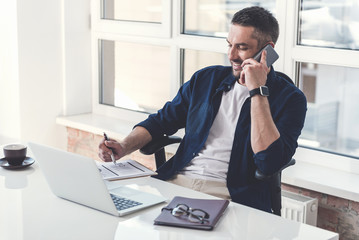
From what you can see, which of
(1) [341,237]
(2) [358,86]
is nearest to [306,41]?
(2) [358,86]

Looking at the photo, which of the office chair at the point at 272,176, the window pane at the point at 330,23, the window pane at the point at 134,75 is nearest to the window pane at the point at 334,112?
the window pane at the point at 330,23

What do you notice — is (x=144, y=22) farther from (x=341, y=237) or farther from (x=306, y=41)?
(x=341, y=237)

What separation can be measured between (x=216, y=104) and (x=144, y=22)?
4.52ft

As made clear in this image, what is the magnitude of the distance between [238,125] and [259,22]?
17.0 inches

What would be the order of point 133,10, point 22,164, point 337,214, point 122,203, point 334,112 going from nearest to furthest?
point 122,203 → point 22,164 → point 337,214 → point 334,112 → point 133,10

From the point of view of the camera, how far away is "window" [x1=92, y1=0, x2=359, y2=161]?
2.80 meters

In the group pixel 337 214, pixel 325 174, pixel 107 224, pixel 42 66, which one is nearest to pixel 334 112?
pixel 325 174

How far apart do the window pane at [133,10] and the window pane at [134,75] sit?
0.57 feet

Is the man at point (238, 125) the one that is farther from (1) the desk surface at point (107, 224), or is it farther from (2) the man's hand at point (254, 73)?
(1) the desk surface at point (107, 224)

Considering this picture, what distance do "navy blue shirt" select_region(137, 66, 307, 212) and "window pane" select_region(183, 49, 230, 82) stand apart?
2.25ft

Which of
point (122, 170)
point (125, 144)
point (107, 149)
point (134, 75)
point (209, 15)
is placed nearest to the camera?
point (122, 170)

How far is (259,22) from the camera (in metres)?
2.37

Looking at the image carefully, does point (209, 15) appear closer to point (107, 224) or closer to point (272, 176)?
point (272, 176)

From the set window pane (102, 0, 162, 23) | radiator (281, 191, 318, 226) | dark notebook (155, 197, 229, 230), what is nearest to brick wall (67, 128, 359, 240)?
radiator (281, 191, 318, 226)
